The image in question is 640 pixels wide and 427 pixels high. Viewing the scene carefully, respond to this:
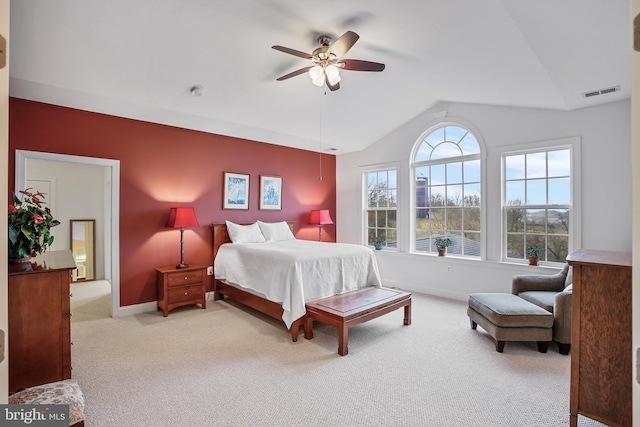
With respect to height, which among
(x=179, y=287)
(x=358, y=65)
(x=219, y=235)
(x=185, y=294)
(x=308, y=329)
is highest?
(x=358, y=65)

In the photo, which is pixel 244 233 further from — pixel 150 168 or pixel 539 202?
pixel 539 202

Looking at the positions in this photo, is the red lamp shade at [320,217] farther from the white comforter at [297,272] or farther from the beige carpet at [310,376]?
the beige carpet at [310,376]

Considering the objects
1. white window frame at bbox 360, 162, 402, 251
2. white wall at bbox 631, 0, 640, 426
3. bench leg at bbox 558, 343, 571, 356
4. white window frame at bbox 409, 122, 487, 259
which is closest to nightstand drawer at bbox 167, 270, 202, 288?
white window frame at bbox 360, 162, 402, 251

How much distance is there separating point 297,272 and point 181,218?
1894 mm

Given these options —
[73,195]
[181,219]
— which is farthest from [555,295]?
[73,195]

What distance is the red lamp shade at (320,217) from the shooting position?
6.04m

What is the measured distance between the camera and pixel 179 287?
422 centimetres

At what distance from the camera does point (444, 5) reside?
8.15 feet

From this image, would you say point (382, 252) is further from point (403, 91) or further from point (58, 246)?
point (58, 246)

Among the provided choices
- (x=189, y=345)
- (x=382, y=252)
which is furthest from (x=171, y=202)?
(x=382, y=252)

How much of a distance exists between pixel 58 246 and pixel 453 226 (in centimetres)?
693

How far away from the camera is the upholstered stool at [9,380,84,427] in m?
1.67

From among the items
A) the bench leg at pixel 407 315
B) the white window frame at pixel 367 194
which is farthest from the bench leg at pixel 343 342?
the white window frame at pixel 367 194

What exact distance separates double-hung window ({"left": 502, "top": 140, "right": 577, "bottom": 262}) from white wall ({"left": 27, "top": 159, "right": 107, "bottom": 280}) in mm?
6723
